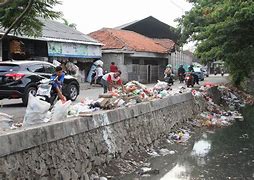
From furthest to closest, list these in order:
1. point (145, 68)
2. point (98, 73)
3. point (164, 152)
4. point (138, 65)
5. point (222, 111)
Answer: point (145, 68) → point (138, 65) → point (98, 73) → point (222, 111) → point (164, 152)

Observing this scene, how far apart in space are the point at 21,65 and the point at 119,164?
613 cm

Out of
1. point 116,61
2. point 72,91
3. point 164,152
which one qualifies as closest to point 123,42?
point 116,61

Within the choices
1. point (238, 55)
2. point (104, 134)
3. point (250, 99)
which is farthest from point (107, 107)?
point (250, 99)

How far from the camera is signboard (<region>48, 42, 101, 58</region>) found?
24.6m

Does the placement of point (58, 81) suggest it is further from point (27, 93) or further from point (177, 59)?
point (177, 59)

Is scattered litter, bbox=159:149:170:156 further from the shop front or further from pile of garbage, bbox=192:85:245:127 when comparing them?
the shop front

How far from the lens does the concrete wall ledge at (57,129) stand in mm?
5848

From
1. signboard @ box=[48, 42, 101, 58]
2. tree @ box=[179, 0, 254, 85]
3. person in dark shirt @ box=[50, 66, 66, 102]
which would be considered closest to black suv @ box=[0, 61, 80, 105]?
person in dark shirt @ box=[50, 66, 66, 102]

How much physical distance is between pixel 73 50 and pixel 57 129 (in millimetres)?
20018

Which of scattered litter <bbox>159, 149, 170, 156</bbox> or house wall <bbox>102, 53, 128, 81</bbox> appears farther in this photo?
house wall <bbox>102, 53, 128, 81</bbox>

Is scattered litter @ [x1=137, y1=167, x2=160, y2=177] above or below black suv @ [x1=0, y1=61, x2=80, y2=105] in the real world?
below

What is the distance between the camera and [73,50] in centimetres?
2667

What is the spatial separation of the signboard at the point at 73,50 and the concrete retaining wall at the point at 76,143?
1331cm

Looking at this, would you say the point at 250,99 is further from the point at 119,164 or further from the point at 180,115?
the point at 119,164
